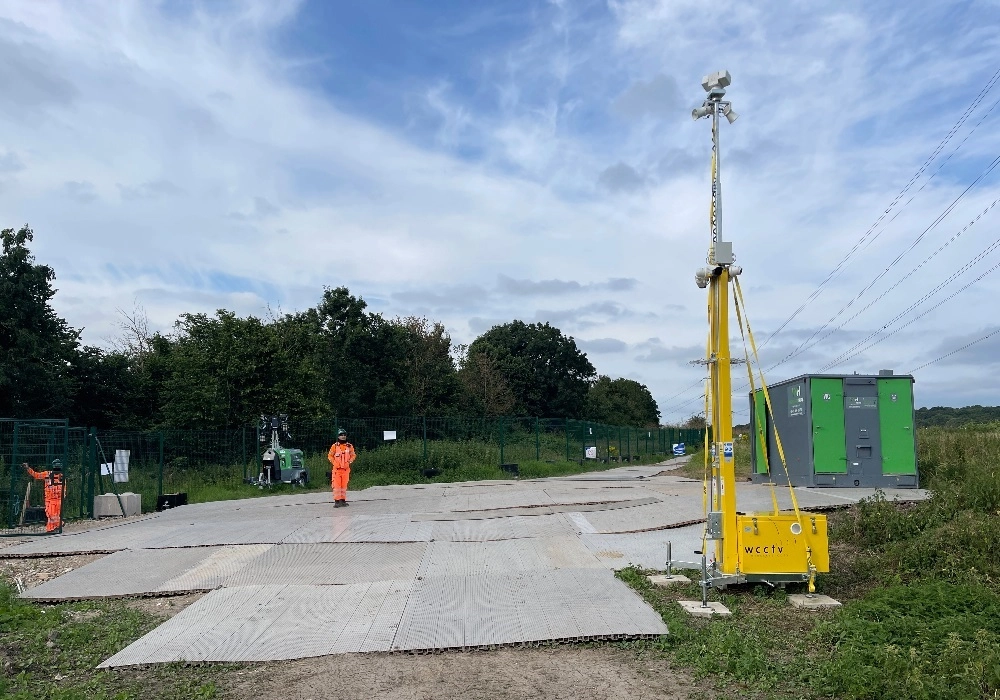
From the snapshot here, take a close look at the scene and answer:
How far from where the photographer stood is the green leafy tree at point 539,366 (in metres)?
63.5

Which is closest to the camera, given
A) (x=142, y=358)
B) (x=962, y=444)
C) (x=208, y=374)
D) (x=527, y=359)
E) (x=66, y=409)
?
(x=962, y=444)

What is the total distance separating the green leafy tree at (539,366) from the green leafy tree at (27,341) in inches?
1350

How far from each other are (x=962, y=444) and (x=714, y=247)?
1111cm

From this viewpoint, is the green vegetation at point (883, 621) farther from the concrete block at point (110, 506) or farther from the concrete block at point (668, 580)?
the concrete block at point (110, 506)

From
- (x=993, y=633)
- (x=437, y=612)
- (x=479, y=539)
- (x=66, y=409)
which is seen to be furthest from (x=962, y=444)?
(x=66, y=409)

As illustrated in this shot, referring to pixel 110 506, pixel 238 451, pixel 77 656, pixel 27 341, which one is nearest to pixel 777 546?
pixel 77 656

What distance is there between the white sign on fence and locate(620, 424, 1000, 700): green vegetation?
43.3 feet

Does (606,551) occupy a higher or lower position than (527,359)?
lower

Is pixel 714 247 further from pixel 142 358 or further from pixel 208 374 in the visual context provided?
pixel 142 358

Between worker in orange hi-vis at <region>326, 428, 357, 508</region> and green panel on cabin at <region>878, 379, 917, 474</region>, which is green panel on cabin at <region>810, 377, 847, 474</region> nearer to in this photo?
green panel on cabin at <region>878, 379, 917, 474</region>

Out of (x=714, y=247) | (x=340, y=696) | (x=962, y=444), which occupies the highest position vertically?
(x=714, y=247)

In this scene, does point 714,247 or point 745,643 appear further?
point 714,247

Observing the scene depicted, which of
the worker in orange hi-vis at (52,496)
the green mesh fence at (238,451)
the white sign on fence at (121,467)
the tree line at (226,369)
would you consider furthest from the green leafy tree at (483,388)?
the worker in orange hi-vis at (52,496)

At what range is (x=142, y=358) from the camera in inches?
1544
